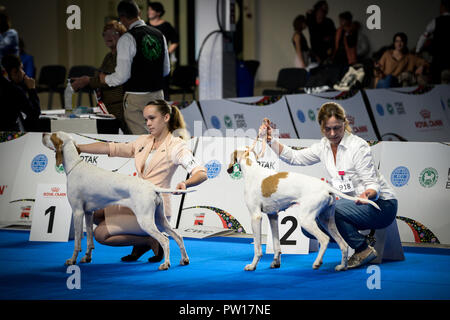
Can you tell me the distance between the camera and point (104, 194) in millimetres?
4191

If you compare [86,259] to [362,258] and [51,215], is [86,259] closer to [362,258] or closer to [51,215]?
[51,215]

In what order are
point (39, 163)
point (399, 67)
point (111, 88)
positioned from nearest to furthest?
point (39, 163)
point (111, 88)
point (399, 67)

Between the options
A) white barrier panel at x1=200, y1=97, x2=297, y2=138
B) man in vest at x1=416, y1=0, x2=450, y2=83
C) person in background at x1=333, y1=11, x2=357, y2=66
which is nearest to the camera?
white barrier panel at x1=200, y1=97, x2=297, y2=138

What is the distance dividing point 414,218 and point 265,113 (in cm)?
354

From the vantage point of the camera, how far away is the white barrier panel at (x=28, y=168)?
601cm

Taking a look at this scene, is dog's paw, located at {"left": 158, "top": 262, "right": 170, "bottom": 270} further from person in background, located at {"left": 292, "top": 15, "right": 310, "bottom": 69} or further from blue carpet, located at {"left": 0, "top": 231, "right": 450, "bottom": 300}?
person in background, located at {"left": 292, "top": 15, "right": 310, "bottom": 69}

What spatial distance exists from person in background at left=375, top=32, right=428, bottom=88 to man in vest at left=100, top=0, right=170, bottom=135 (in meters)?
4.32

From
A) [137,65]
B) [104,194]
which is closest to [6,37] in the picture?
[137,65]

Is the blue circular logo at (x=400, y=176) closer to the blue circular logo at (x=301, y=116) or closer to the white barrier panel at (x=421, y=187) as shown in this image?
the white barrier panel at (x=421, y=187)

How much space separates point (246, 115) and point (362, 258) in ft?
14.5

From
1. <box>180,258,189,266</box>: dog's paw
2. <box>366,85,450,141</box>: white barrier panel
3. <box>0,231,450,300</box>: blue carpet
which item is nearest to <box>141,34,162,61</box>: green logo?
<box>0,231,450,300</box>: blue carpet

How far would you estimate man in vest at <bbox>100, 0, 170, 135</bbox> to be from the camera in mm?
6121

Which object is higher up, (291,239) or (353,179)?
(353,179)

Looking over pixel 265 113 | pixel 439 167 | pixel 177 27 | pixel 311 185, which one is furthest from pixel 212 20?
pixel 311 185
